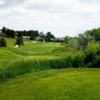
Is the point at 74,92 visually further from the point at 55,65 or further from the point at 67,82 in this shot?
the point at 55,65

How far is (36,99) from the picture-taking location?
19.3 ft

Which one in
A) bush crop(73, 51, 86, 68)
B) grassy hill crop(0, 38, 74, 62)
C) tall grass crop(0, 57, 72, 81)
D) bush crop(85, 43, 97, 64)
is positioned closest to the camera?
tall grass crop(0, 57, 72, 81)

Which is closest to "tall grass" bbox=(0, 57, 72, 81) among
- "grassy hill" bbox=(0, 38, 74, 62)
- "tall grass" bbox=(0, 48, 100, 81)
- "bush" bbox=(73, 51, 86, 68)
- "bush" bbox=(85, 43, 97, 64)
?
"tall grass" bbox=(0, 48, 100, 81)

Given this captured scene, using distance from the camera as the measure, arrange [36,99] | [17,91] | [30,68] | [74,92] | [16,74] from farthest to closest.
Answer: [30,68] < [16,74] < [17,91] < [74,92] < [36,99]

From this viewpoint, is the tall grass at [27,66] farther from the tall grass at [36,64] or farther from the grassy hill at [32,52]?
the grassy hill at [32,52]

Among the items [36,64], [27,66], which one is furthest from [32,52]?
[27,66]

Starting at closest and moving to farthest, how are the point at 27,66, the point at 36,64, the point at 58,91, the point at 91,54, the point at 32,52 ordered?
1. the point at 58,91
2. the point at 27,66
3. the point at 36,64
4. the point at 91,54
5. the point at 32,52

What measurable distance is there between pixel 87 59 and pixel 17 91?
8.28 metres

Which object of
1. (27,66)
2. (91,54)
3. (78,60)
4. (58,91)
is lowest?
(58,91)

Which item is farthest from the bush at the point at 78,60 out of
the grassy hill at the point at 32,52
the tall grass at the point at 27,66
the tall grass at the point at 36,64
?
the grassy hill at the point at 32,52

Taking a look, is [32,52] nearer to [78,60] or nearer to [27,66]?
[78,60]

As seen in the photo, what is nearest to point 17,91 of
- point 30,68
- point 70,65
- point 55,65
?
point 30,68

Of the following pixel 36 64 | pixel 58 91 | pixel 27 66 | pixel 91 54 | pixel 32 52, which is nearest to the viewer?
pixel 58 91

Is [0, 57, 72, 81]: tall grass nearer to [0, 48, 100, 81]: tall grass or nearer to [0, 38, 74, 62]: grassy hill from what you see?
[0, 48, 100, 81]: tall grass
